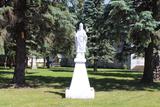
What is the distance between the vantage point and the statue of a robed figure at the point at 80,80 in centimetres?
1628

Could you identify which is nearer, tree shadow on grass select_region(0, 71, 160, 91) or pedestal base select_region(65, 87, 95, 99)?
pedestal base select_region(65, 87, 95, 99)

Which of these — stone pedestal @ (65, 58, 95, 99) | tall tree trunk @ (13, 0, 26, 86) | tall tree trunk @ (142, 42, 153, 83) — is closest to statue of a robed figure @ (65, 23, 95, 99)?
stone pedestal @ (65, 58, 95, 99)

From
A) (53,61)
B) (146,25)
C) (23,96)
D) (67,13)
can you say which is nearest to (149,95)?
(146,25)

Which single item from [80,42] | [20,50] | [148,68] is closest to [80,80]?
[80,42]

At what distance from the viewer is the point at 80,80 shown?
54.3 feet

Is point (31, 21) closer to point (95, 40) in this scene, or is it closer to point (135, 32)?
point (135, 32)

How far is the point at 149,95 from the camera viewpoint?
18.2 meters

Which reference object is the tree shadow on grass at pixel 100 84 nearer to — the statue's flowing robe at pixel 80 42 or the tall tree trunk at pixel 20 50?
the tall tree trunk at pixel 20 50

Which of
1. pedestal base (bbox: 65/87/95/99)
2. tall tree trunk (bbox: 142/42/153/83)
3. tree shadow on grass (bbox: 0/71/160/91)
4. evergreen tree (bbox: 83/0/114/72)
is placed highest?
evergreen tree (bbox: 83/0/114/72)

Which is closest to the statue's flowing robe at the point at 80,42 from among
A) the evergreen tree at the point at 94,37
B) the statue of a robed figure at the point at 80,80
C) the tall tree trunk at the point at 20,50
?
the statue of a robed figure at the point at 80,80

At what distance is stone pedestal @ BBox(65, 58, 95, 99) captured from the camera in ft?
53.4

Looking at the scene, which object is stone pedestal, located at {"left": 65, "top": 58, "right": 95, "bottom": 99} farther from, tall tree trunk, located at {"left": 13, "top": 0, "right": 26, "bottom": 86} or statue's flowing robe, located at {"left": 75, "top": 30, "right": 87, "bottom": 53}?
tall tree trunk, located at {"left": 13, "top": 0, "right": 26, "bottom": 86}

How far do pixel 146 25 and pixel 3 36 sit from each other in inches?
269

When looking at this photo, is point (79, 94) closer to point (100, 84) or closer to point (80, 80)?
point (80, 80)
